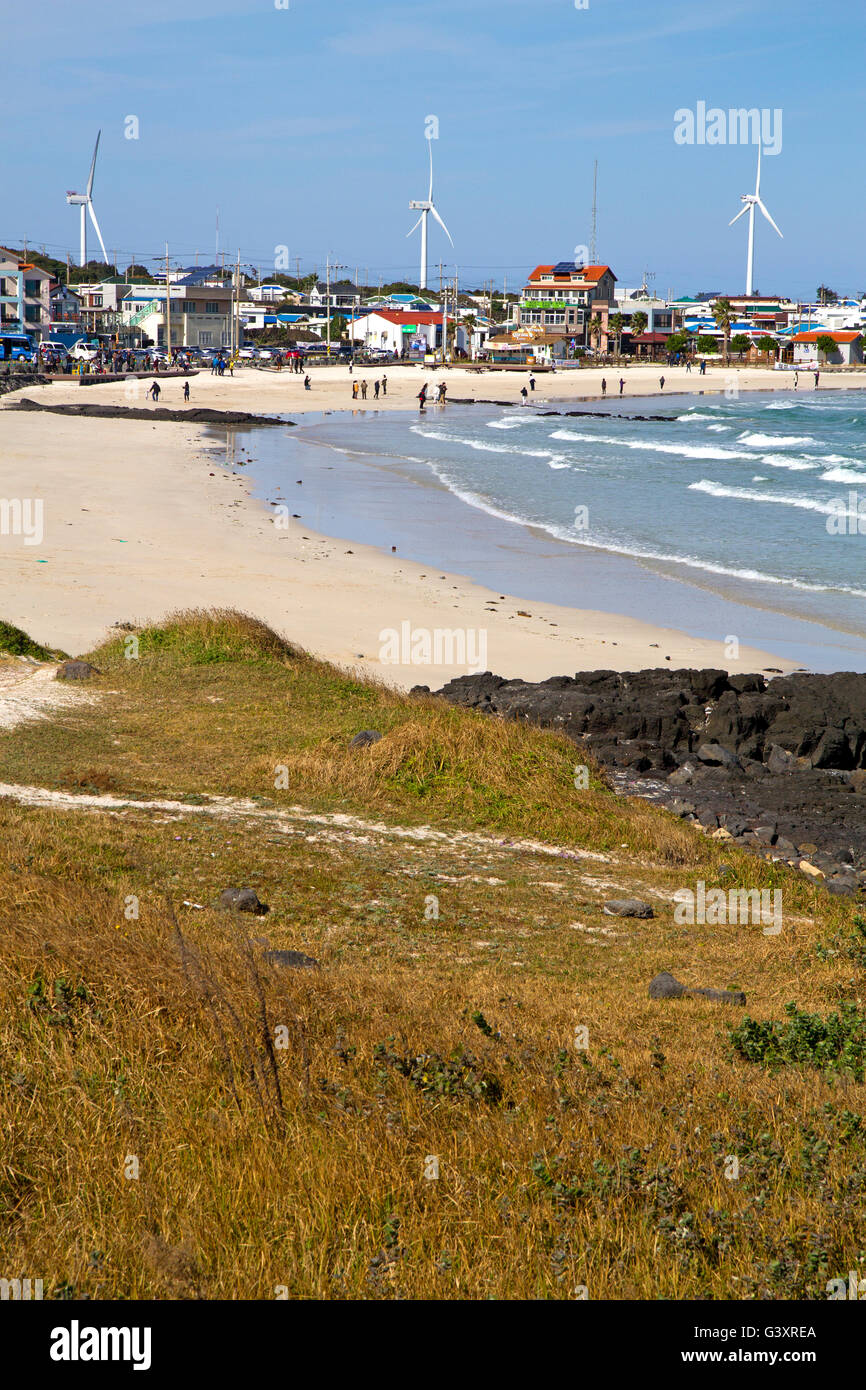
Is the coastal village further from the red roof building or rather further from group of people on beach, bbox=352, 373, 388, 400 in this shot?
group of people on beach, bbox=352, 373, 388, 400

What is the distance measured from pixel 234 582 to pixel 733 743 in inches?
471

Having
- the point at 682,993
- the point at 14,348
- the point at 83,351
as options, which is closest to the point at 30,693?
the point at 682,993

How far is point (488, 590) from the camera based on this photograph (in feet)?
80.2

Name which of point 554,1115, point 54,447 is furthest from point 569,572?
point 54,447

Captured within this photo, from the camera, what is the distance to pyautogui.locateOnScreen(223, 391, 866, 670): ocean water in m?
24.4

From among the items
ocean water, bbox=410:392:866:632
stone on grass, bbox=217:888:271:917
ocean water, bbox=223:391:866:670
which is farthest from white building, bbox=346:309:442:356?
stone on grass, bbox=217:888:271:917

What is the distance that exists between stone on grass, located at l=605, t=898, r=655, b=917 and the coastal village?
93.4 meters

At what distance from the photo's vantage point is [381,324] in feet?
469

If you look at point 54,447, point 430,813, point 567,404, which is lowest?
point 430,813

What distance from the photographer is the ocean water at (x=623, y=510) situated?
2439 centimetres

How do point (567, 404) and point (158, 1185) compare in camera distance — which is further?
point (567, 404)

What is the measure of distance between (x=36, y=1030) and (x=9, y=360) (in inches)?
3604

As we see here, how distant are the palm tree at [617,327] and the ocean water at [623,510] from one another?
78665 millimetres
